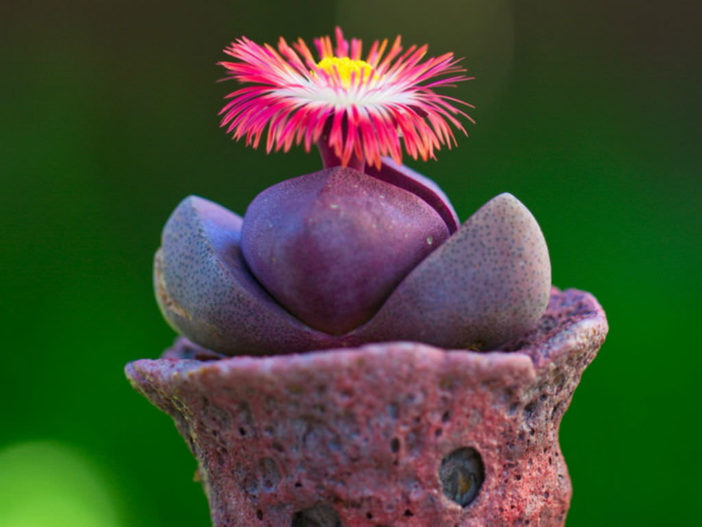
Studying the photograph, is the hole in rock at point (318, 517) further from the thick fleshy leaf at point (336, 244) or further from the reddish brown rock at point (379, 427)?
the thick fleshy leaf at point (336, 244)

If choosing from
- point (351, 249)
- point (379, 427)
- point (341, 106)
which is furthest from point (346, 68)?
point (379, 427)

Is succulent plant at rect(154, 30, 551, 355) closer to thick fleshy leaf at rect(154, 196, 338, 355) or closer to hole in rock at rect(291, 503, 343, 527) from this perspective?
thick fleshy leaf at rect(154, 196, 338, 355)

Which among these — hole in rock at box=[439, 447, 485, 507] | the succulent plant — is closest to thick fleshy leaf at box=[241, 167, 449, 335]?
the succulent plant

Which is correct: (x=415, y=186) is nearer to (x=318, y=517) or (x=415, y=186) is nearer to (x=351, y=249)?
(x=351, y=249)

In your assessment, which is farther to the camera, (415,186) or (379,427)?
(415,186)

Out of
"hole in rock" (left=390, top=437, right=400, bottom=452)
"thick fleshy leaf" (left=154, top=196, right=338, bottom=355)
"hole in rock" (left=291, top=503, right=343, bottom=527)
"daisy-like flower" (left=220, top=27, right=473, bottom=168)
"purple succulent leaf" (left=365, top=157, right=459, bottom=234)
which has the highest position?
"daisy-like flower" (left=220, top=27, right=473, bottom=168)

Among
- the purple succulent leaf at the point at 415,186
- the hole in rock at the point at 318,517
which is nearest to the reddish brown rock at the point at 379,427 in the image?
the hole in rock at the point at 318,517
